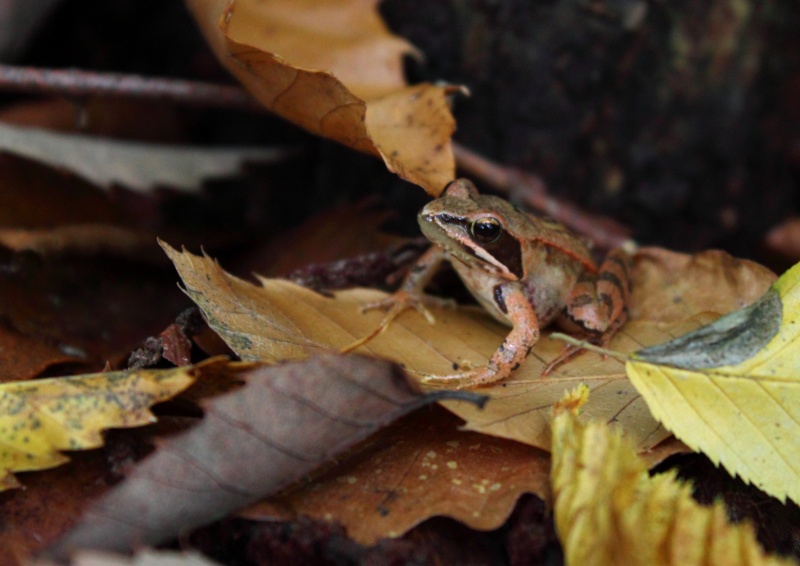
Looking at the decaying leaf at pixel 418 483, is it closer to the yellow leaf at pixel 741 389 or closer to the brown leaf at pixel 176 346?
the yellow leaf at pixel 741 389

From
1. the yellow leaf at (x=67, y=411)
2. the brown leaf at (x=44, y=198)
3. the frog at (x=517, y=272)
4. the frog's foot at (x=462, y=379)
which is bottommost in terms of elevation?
the brown leaf at (x=44, y=198)

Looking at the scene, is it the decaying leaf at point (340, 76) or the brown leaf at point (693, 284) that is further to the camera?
the brown leaf at point (693, 284)

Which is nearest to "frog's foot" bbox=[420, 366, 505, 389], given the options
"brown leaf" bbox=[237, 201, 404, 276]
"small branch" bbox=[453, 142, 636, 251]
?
"brown leaf" bbox=[237, 201, 404, 276]

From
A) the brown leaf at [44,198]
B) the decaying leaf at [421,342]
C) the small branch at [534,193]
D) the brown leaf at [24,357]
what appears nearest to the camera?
the decaying leaf at [421,342]

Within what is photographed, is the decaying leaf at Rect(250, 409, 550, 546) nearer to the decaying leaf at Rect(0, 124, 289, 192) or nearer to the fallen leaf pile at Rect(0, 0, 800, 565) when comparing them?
the fallen leaf pile at Rect(0, 0, 800, 565)

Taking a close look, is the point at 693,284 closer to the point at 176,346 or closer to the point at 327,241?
the point at 327,241

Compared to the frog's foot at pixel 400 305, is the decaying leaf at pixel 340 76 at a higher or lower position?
higher

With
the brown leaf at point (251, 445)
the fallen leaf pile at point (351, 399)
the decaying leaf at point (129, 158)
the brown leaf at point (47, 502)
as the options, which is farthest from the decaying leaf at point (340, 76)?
the brown leaf at point (47, 502)
